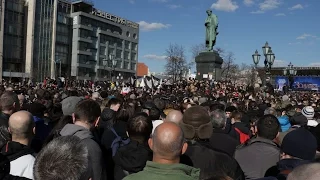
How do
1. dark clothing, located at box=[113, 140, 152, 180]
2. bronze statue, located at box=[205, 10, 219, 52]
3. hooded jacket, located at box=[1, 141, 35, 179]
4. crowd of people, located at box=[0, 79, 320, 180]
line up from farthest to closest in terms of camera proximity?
bronze statue, located at box=[205, 10, 219, 52], dark clothing, located at box=[113, 140, 152, 180], hooded jacket, located at box=[1, 141, 35, 179], crowd of people, located at box=[0, 79, 320, 180]

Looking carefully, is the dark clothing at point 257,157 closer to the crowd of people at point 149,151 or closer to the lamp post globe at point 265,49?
the crowd of people at point 149,151

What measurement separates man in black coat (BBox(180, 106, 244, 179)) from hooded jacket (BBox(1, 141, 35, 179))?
155 centimetres

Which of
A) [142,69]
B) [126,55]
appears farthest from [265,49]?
[142,69]

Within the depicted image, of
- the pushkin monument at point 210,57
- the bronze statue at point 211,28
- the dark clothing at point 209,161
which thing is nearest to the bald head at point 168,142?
the dark clothing at point 209,161

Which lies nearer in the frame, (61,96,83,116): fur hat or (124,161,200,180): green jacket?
(124,161,200,180): green jacket

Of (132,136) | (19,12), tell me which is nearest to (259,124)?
(132,136)

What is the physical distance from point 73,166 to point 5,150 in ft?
5.67

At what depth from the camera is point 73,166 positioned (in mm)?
2061

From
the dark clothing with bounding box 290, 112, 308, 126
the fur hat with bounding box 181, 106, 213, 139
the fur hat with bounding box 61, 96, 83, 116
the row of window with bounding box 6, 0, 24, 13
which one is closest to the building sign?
the row of window with bounding box 6, 0, 24, 13

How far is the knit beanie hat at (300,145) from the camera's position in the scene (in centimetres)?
353

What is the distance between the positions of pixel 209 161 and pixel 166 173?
109cm

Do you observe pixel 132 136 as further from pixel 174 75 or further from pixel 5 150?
pixel 174 75

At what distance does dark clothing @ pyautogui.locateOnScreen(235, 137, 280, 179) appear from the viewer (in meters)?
4.19

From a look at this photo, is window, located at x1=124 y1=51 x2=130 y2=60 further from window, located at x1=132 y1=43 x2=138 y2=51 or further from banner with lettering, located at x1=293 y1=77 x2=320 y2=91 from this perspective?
banner with lettering, located at x1=293 y1=77 x2=320 y2=91
